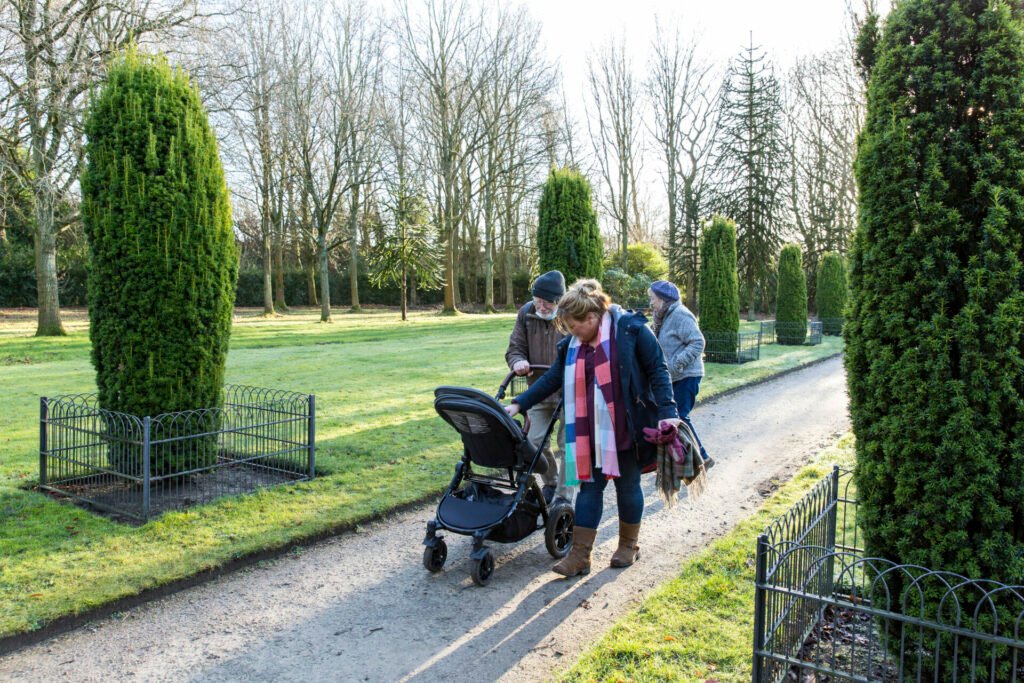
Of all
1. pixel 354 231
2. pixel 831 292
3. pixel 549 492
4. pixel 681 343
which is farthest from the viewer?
pixel 354 231

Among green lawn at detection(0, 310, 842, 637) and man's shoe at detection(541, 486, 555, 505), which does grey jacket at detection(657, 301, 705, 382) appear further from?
green lawn at detection(0, 310, 842, 637)

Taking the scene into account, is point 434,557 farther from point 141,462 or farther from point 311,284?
point 311,284

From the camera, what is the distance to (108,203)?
608 cm

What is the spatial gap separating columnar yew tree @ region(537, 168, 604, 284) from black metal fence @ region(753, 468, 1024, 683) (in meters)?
8.20

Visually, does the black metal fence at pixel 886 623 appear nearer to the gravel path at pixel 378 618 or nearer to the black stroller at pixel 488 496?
the gravel path at pixel 378 618

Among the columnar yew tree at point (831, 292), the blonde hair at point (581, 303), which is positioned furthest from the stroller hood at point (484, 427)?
the columnar yew tree at point (831, 292)

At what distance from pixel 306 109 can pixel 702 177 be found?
62.7 ft

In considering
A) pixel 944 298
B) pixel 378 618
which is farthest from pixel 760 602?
pixel 378 618

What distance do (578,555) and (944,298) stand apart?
8.60 feet

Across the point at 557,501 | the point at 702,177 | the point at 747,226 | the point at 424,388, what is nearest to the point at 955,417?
the point at 557,501

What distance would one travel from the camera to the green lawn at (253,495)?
14.3ft

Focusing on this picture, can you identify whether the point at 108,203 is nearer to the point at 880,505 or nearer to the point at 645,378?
the point at 645,378

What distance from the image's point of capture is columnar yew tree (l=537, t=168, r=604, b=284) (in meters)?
11.6

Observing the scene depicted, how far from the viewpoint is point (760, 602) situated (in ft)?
9.67
